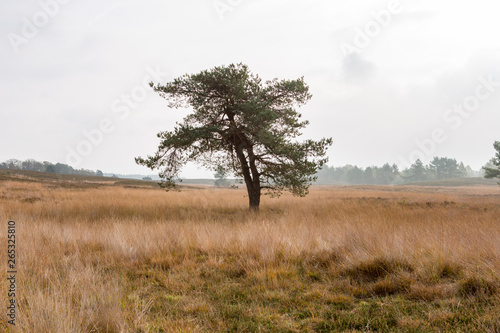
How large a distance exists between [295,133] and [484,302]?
33.4ft

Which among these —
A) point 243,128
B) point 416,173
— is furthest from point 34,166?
point 416,173

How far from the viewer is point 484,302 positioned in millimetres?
2957

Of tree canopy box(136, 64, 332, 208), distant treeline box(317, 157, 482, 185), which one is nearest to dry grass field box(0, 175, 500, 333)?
tree canopy box(136, 64, 332, 208)

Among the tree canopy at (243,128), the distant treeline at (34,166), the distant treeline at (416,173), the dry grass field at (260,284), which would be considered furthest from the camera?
the distant treeline at (34,166)

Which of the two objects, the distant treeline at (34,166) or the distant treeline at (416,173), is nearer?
the distant treeline at (416,173)

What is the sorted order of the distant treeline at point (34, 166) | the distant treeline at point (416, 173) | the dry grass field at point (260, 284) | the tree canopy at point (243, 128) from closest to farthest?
1. the dry grass field at point (260, 284)
2. the tree canopy at point (243, 128)
3. the distant treeline at point (416, 173)
4. the distant treeline at point (34, 166)

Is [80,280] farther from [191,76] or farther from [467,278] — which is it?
[191,76]

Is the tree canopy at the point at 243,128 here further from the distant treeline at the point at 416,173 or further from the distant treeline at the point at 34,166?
the distant treeline at the point at 34,166

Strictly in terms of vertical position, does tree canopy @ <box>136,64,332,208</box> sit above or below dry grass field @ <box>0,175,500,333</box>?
above

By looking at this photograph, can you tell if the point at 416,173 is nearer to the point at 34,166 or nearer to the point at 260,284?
the point at 260,284

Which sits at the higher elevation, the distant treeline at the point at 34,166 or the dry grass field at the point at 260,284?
the distant treeline at the point at 34,166

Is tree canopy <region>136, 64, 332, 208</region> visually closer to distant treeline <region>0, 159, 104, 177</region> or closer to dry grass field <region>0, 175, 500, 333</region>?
dry grass field <region>0, 175, 500, 333</region>

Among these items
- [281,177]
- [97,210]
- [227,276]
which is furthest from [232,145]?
[227,276]

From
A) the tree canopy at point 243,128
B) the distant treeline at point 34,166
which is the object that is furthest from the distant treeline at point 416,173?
the distant treeline at point 34,166
